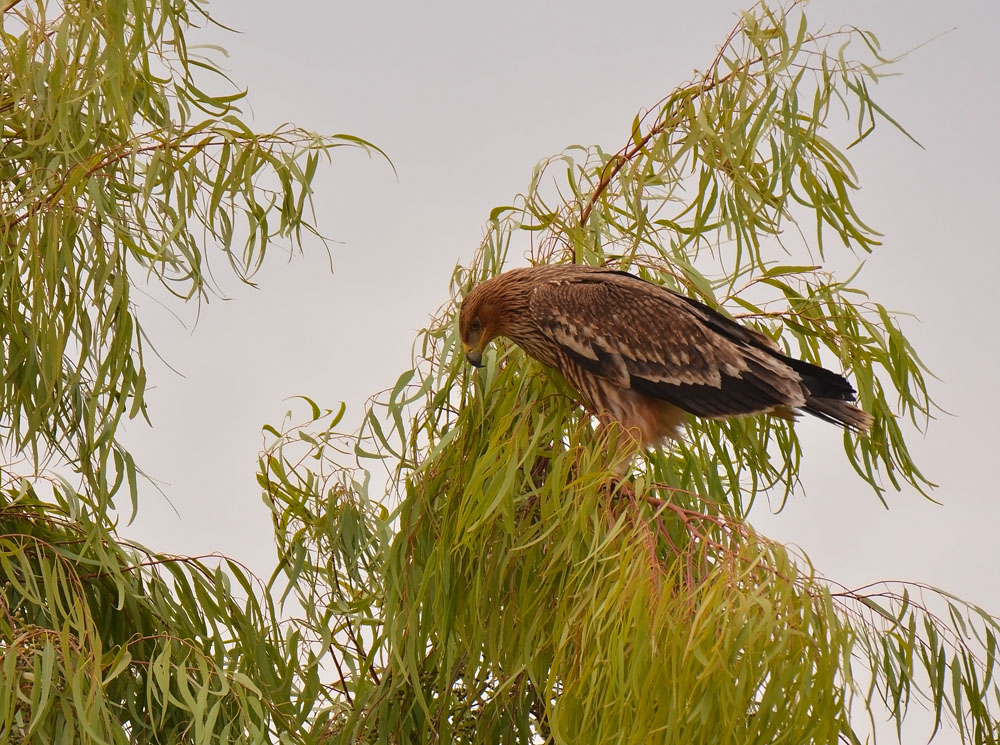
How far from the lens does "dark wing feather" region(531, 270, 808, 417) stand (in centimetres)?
413

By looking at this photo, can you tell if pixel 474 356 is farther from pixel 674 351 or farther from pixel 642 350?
pixel 674 351

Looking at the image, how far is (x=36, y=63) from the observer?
3766 mm

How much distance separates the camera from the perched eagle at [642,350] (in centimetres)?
408

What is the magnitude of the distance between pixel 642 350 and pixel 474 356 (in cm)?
54

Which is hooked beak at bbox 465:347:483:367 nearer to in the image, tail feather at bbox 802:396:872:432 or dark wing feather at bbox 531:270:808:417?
dark wing feather at bbox 531:270:808:417

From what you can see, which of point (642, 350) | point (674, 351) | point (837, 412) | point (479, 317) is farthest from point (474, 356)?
point (837, 412)

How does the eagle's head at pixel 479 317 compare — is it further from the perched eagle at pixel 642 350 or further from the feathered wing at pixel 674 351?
the feathered wing at pixel 674 351

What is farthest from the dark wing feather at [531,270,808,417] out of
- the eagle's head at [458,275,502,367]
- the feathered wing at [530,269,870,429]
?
the eagle's head at [458,275,502,367]

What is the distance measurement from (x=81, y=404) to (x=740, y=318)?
2096mm

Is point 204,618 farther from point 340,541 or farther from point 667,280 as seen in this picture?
point 667,280

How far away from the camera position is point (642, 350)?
4297 mm

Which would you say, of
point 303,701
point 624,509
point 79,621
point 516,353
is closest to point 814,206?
point 516,353

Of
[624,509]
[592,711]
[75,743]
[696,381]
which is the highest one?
[696,381]

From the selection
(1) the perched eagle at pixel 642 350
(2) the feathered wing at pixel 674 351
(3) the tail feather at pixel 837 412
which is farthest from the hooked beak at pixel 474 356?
(3) the tail feather at pixel 837 412
